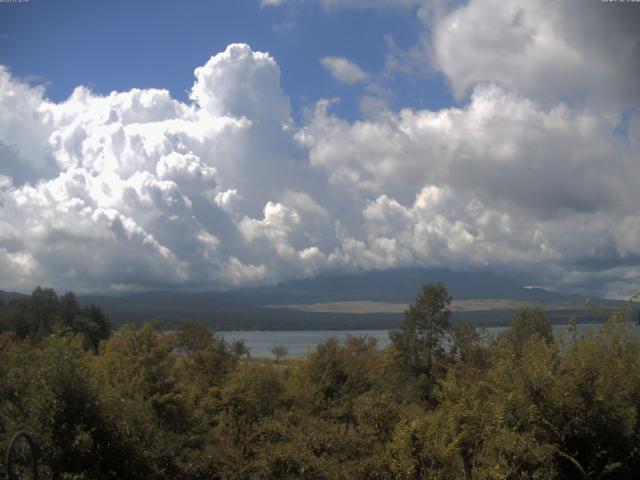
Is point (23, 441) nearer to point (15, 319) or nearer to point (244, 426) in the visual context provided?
point (244, 426)

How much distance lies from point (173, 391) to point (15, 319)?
85.6m

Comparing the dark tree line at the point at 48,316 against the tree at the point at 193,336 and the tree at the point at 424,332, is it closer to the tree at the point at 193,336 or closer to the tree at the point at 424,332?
the tree at the point at 193,336

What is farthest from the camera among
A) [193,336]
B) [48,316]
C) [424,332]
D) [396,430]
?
[48,316]

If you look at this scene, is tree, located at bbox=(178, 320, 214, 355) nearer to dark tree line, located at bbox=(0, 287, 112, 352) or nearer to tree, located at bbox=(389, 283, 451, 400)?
tree, located at bbox=(389, 283, 451, 400)

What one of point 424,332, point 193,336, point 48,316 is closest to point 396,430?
point 424,332

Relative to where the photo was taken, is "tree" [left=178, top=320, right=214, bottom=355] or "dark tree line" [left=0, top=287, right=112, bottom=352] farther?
"dark tree line" [left=0, top=287, right=112, bottom=352]

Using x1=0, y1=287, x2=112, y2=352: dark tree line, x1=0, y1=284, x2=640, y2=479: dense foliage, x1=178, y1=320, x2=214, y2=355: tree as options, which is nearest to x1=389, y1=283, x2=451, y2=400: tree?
x1=178, y1=320, x2=214, y2=355: tree

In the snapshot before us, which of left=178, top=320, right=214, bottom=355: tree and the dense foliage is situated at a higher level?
the dense foliage

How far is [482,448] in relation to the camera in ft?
46.2

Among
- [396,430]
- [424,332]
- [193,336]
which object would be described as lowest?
[193,336]

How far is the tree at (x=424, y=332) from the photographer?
5028 cm

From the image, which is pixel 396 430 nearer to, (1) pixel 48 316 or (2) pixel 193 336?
(2) pixel 193 336

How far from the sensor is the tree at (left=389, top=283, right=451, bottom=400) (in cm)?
5028

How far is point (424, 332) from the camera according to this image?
51.5 m
